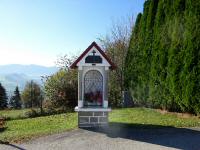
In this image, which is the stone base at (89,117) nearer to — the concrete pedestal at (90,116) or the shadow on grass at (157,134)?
the concrete pedestal at (90,116)

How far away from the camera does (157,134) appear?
1201 centimetres

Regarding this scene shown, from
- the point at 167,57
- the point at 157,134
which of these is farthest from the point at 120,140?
the point at 167,57

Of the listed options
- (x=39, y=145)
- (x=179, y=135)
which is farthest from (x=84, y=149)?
(x=179, y=135)

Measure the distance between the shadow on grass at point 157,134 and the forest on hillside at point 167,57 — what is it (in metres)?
2.51

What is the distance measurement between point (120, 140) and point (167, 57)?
6.51m

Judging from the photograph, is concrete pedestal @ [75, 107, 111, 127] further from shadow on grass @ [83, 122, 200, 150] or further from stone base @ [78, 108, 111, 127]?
shadow on grass @ [83, 122, 200, 150]

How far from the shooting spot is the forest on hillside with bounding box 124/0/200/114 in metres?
14.8

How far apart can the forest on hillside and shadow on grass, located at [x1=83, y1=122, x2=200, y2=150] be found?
2506 millimetres

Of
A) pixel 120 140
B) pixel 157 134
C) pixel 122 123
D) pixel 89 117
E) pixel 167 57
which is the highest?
pixel 167 57

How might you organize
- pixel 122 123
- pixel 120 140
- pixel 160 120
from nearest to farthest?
1. pixel 120 140
2. pixel 122 123
3. pixel 160 120

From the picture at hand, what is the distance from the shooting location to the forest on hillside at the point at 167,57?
14.8m

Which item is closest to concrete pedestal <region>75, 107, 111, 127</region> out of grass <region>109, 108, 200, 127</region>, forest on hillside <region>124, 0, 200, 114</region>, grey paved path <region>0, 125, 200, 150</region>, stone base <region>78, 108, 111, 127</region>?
stone base <region>78, 108, 111, 127</region>

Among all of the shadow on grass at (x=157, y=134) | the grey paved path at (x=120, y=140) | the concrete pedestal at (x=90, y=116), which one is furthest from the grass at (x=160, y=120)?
the concrete pedestal at (x=90, y=116)

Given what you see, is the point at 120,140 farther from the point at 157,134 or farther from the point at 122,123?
the point at 122,123
